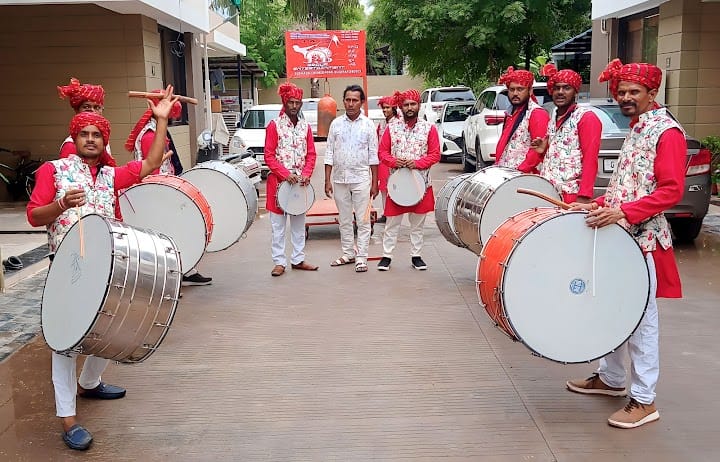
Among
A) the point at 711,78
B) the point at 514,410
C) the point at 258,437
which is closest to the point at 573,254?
the point at 514,410

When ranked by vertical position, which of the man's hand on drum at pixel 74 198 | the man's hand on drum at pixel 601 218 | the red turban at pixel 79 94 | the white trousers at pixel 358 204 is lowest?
the white trousers at pixel 358 204

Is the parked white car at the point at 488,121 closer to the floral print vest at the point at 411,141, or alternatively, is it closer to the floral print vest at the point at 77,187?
the floral print vest at the point at 411,141

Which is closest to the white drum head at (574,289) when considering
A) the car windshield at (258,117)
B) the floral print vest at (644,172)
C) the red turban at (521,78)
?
the floral print vest at (644,172)

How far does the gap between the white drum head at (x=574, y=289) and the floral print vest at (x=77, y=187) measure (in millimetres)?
2285

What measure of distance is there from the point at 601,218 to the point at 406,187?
4.27 m

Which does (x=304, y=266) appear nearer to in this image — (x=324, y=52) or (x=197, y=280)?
(x=197, y=280)

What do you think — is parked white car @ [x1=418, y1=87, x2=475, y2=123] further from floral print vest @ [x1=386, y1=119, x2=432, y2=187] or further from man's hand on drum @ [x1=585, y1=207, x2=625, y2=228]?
man's hand on drum @ [x1=585, y1=207, x2=625, y2=228]

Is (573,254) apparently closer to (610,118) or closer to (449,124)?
(610,118)

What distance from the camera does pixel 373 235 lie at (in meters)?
10.7

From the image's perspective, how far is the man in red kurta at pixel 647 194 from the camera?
4.14m

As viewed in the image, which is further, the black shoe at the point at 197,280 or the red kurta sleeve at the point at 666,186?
the black shoe at the point at 197,280

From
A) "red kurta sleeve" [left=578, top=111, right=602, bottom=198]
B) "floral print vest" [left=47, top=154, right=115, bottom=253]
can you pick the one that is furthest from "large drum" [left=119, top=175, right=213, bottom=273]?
"red kurta sleeve" [left=578, top=111, right=602, bottom=198]

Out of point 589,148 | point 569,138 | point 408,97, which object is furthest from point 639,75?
point 408,97

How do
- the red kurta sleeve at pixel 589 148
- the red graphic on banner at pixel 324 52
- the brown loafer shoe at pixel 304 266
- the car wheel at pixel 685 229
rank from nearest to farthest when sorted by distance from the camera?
the red kurta sleeve at pixel 589 148
the brown loafer shoe at pixel 304 266
the car wheel at pixel 685 229
the red graphic on banner at pixel 324 52
